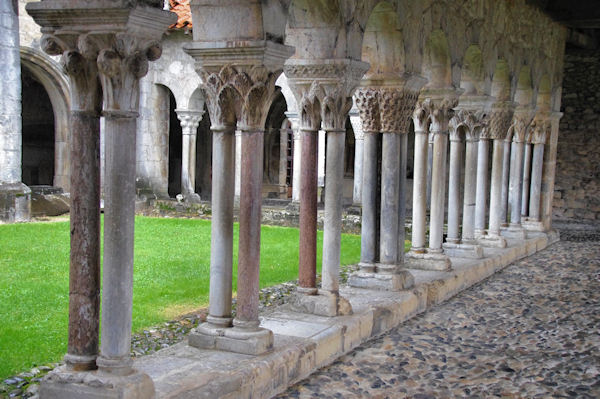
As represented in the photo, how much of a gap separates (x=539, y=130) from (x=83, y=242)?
11.3m

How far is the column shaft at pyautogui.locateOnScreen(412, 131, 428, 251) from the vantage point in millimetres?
8516

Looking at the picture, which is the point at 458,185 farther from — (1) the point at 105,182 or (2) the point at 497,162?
(1) the point at 105,182

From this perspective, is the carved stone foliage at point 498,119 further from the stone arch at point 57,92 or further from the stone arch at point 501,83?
the stone arch at point 57,92

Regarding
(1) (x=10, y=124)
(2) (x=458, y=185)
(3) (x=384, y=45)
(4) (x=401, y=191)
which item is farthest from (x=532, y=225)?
(1) (x=10, y=124)

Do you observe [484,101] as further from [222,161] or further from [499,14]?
[222,161]

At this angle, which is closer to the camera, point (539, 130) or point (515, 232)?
point (515, 232)

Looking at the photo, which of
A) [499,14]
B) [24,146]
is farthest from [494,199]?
[24,146]

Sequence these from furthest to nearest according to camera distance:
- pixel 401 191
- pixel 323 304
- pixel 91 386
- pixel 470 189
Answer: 1. pixel 470 189
2. pixel 401 191
3. pixel 323 304
4. pixel 91 386

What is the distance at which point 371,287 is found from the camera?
24.5 ft

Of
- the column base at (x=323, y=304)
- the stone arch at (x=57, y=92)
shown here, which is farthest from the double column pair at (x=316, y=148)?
the stone arch at (x=57, y=92)

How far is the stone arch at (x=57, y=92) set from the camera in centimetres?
1570

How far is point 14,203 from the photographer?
13484 millimetres

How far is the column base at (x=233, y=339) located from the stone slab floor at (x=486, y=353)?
1.22ft

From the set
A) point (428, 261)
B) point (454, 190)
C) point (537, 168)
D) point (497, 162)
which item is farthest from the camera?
point (537, 168)
